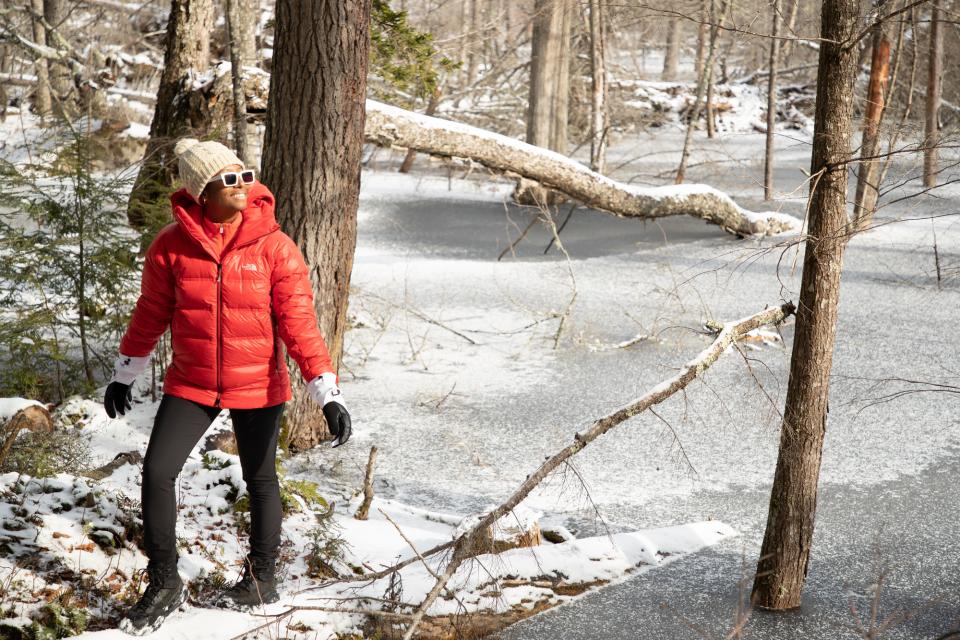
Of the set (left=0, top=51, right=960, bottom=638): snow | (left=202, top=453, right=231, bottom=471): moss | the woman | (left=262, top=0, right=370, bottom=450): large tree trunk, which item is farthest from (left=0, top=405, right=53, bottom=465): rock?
the woman

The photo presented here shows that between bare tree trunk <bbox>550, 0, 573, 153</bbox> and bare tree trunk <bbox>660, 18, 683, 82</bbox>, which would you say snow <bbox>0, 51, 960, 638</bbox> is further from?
bare tree trunk <bbox>660, 18, 683, 82</bbox>

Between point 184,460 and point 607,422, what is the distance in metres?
1.64

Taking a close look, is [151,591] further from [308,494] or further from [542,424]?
[542,424]

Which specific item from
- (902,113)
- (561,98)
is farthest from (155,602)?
(561,98)

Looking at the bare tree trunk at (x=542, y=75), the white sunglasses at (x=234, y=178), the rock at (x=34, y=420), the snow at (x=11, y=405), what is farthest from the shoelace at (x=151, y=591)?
the bare tree trunk at (x=542, y=75)

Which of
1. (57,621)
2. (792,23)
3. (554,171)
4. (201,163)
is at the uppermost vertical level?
(792,23)

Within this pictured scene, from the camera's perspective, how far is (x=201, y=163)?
10.8ft

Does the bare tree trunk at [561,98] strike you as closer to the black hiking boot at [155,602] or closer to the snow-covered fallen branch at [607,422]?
the snow-covered fallen branch at [607,422]

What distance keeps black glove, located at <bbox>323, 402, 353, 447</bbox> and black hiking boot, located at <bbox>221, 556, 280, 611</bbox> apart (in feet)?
2.22

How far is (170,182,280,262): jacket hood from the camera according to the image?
3301mm

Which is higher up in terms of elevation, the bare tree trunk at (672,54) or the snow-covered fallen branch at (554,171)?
the bare tree trunk at (672,54)

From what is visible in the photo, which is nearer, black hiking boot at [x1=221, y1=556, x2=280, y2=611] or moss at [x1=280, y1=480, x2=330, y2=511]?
black hiking boot at [x1=221, y1=556, x2=280, y2=611]

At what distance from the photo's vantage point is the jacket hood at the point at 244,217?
3.30m

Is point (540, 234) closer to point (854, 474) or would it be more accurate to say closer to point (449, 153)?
point (449, 153)
